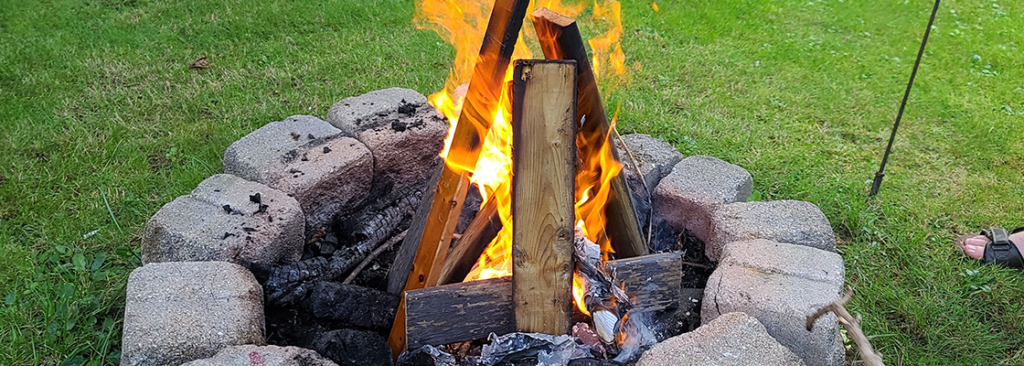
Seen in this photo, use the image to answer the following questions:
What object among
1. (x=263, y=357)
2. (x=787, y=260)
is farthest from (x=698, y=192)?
(x=263, y=357)

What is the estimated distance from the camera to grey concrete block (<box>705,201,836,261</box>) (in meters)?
2.45

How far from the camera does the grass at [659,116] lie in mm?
2682

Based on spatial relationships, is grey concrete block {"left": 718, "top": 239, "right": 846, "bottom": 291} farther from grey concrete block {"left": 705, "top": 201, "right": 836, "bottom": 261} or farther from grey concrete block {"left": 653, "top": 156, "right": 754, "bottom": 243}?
grey concrete block {"left": 653, "top": 156, "right": 754, "bottom": 243}

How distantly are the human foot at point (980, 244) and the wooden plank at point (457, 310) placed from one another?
2.20 m

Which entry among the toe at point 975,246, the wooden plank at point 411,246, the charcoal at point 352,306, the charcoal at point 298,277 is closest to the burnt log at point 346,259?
the charcoal at point 298,277

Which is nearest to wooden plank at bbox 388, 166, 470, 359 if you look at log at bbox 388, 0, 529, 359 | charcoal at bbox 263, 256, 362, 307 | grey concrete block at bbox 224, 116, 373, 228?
log at bbox 388, 0, 529, 359

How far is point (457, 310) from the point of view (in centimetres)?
209

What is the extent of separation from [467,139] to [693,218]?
46.8 inches

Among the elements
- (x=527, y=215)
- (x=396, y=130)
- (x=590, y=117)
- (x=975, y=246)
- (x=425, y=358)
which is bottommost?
(x=975, y=246)

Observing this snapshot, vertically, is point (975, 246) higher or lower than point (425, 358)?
lower

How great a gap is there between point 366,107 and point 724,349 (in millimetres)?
1930

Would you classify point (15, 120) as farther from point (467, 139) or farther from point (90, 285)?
point (467, 139)

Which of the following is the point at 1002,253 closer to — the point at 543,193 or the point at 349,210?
the point at 543,193

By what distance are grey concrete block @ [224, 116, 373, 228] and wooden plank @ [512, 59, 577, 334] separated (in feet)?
3.60
